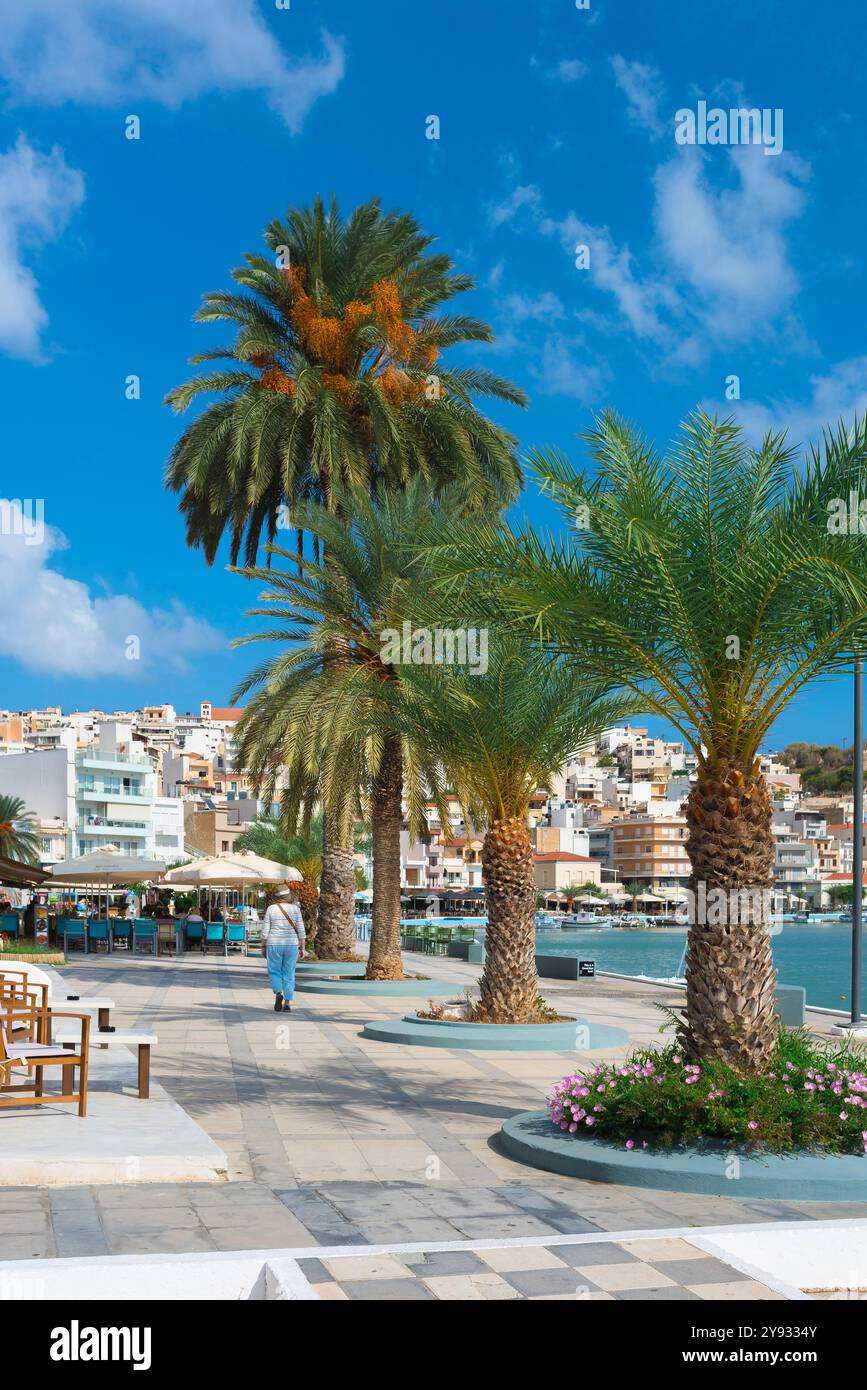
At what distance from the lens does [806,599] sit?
867 cm

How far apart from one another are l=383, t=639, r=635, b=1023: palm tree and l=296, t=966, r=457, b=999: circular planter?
6.02 meters

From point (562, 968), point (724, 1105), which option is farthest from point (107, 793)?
point (724, 1105)

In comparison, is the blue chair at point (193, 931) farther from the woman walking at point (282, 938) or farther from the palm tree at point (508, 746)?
the palm tree at point (508, 746)

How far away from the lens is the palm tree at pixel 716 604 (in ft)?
28.6

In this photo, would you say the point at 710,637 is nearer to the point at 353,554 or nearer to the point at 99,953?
the point at 353,554

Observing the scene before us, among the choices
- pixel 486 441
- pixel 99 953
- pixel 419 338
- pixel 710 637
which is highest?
pixel 419 338

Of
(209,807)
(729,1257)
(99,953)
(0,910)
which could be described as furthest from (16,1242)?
(209,807)

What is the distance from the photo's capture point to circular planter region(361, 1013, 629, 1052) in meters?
14.9

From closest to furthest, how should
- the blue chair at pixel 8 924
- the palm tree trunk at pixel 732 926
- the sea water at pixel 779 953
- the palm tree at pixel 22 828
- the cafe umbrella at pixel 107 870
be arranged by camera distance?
the palm tree trunk at pixel 732 926 < the blue chair at pixel 8 924 < the cafe umbrella at pixel 107 870 < the sea water at pixel 779 953 < the palm tree at pixel 22 828

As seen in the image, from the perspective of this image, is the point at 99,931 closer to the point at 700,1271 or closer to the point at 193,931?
the point at 193,931

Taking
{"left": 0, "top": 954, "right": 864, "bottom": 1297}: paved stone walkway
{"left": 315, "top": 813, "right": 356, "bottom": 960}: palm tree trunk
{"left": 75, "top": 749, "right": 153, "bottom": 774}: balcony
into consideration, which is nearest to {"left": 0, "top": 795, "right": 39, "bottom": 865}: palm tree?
{"left": 75, "top": 749, "right": 153, "bottom": 774}: balcony
